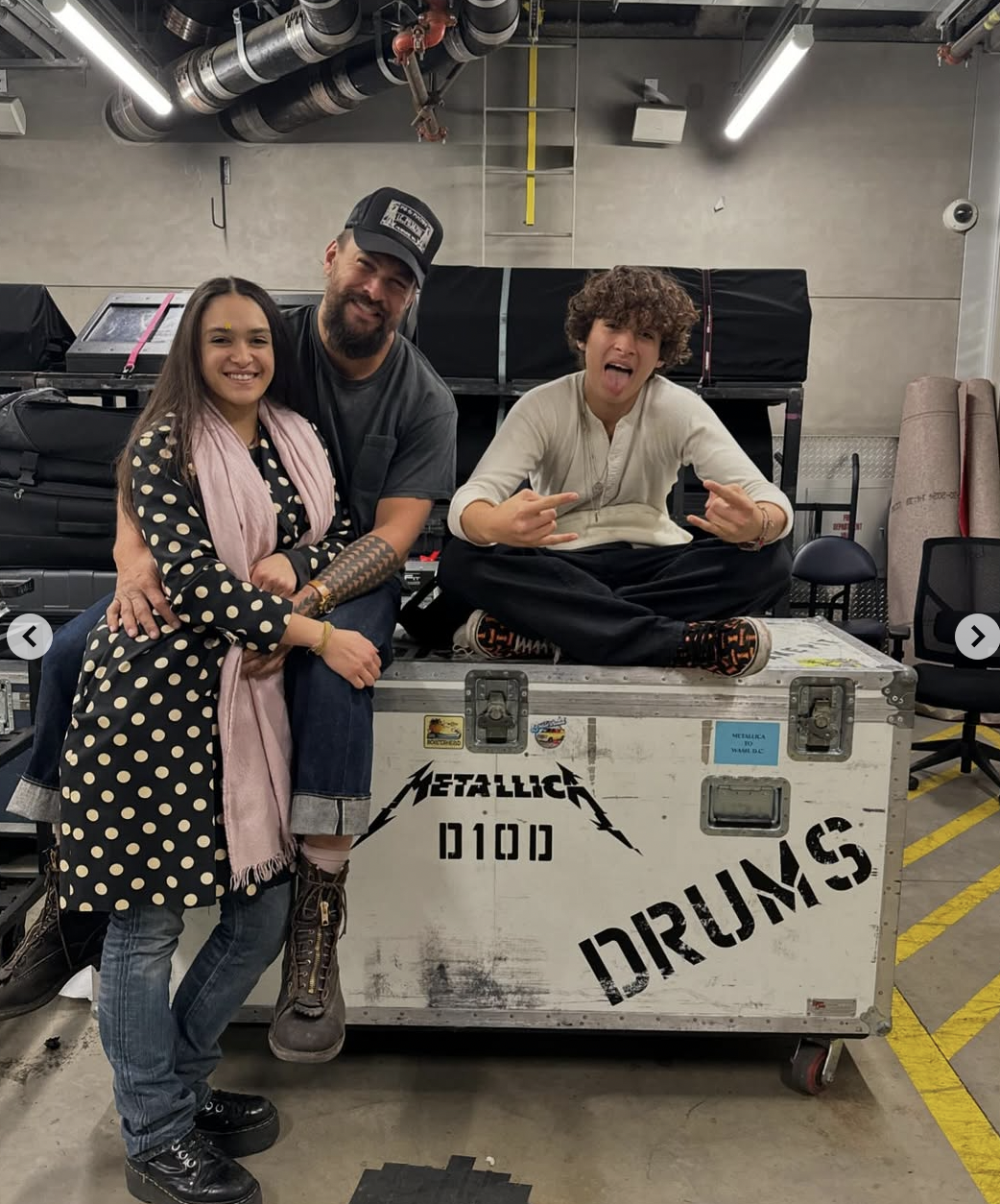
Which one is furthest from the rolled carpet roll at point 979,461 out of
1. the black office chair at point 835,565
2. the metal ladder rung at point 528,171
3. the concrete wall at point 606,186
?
the metal ladder rung at point 528,171

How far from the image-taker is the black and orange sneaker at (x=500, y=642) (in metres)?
2.15

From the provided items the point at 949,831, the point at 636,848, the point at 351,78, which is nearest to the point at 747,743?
the point at 636,848

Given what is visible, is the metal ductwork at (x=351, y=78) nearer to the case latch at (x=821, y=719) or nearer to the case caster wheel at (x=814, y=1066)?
the case latch at (x=821, y=719)

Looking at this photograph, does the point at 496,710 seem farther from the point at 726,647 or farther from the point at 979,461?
the point at 979,461

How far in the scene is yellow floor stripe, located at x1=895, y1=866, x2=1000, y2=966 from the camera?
9.55 ft

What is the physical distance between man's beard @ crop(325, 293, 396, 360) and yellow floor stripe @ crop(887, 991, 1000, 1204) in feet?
6.94

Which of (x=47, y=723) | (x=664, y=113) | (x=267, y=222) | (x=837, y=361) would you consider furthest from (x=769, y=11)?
(x=47, y=723)

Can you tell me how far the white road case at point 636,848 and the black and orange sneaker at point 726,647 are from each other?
1.7 inches

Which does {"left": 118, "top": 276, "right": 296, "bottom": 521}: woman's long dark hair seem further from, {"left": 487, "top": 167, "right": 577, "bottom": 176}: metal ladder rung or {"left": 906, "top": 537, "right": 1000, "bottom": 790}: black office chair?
{"left": 487, "top": 167, "right": 577, "bottom": 176}: metal ladder rung

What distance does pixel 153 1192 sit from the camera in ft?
5.53

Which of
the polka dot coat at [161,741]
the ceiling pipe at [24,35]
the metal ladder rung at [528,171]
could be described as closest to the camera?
the polka dot coat at [161,741]

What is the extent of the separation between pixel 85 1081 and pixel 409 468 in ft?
5.24

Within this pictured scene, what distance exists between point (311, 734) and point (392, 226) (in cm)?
111

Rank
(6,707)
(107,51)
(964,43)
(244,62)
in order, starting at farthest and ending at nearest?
1. (964,43)
2. (244,62)
3. (107,51)
4. (6,707)
